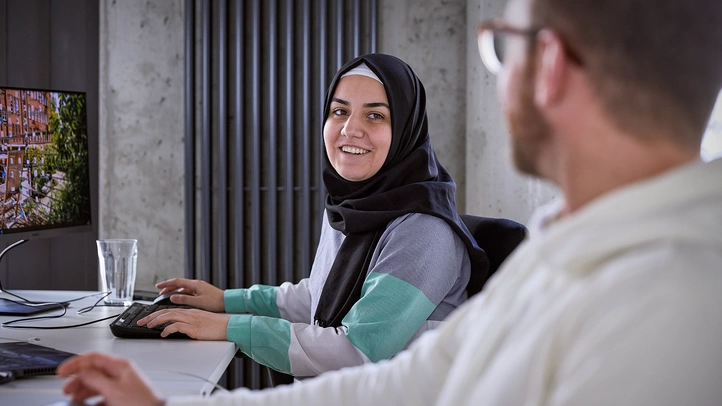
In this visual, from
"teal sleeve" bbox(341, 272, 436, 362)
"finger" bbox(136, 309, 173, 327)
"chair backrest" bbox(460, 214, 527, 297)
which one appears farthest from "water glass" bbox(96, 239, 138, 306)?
"chair backrest" bbox(460, 214, 527, 297)

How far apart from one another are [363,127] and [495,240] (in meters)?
0.49

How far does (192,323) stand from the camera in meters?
1.61

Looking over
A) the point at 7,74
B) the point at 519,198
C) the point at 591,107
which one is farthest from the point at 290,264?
the point at 591,107

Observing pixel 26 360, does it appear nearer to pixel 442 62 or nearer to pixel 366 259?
pixel 366 259

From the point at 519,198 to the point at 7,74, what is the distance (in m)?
2.11

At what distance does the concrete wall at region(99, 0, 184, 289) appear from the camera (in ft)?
12.3

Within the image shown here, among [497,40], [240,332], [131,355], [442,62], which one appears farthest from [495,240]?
[442,62]

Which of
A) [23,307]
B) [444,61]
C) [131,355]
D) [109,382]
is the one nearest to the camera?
[109,382]

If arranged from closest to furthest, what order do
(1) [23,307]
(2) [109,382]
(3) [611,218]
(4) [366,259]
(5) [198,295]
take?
(3) [611,218] → (2) [109,382] → (4) [366,259] → (1) [23,307] → (5) [198,295]

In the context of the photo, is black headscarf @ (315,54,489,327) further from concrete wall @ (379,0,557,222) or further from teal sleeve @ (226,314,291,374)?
concrete wall @ (379,0,557,222)

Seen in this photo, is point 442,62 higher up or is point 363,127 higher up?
point 442,62

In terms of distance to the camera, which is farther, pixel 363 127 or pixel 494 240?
pixel 363 127

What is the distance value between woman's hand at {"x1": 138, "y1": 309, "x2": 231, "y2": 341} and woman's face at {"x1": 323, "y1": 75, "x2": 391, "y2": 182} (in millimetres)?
598

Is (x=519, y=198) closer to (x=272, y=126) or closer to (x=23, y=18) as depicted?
(x=272, y=126)
